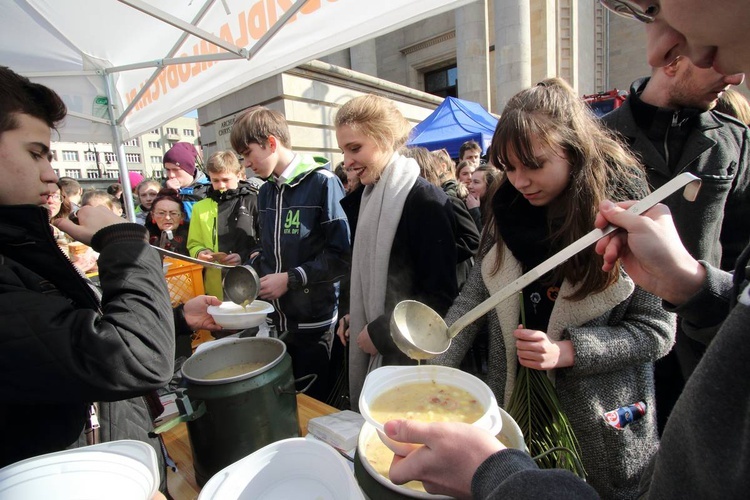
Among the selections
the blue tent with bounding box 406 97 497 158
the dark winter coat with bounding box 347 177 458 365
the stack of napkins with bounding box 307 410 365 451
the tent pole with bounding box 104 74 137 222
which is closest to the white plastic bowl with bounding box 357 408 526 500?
the stack of napkins with bounding box 307 410 365 451

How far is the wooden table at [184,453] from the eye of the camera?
1.23m

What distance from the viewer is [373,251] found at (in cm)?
196

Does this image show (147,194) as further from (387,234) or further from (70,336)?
(70,336)

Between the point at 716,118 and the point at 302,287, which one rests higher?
the point at 716,118

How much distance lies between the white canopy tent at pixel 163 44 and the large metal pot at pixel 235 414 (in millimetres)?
2110

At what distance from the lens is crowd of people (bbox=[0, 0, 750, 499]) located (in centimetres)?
60

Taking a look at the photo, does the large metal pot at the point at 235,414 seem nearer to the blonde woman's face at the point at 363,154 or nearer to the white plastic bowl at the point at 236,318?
the white plastic bowl at the point at 236,318

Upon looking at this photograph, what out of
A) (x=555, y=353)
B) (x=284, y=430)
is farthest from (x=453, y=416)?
(x=284, y=430)

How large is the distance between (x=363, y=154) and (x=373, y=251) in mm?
492

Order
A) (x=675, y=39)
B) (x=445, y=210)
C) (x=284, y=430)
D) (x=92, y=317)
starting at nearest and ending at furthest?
(x=675, y=39) → (x=92, y=317) → (x=284, y=430) → (x=445, y=210)

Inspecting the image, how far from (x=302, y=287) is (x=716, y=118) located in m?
2.28

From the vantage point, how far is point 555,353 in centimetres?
126

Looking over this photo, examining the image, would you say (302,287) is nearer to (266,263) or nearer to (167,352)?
(266,263)

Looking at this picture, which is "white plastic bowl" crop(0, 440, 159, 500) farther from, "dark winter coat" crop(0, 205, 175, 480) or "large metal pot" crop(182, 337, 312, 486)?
"large metal pot" crop(182, 337, 312, 486)
